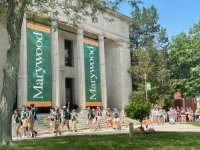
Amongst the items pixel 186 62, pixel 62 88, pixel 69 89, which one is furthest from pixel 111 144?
pixel 186 62

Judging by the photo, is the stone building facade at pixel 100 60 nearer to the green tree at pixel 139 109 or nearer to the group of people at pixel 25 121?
the group of people at pixel 25 121

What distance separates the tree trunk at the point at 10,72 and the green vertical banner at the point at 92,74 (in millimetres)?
17875

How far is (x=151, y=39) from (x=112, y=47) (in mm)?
7235

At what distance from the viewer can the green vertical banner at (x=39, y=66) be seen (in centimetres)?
2173

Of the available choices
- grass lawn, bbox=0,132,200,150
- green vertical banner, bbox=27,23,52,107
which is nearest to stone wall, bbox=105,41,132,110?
green vertical banner, bbox=27,23,52,107

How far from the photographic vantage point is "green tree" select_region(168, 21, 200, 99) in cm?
3167

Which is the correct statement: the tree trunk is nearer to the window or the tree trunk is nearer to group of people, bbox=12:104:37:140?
group of people, bbox=12:104:37:140

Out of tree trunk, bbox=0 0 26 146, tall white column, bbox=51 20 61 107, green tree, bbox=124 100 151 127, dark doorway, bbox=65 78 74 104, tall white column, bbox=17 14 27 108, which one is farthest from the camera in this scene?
dark doorway, bbox=65 78 74 104

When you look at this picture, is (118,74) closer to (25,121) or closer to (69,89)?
(69,89)

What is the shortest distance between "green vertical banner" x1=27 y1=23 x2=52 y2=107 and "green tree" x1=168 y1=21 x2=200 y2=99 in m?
17.0

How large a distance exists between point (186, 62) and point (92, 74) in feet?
40.8

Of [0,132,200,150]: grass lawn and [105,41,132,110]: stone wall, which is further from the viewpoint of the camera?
[105,41,132,110]: stone wall

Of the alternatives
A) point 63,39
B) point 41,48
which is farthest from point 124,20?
point 41,48

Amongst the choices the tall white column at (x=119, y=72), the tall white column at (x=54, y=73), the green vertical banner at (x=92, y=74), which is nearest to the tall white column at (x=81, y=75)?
the green vertical banner at (x=92, y=74)
